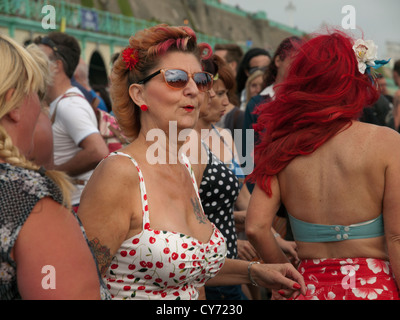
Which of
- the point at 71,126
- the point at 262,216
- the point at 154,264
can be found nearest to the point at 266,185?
the point at 262,216

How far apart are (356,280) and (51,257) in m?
1.56

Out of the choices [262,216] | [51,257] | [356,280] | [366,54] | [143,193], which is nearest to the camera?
[51,257]

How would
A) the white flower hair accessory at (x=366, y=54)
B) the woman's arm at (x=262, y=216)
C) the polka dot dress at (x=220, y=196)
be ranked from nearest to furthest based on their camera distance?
the white flower hair accessory at (x=366, y=54)
the woman's arm at (x=262, y=216)
the polka dot dress at (x=220, y=196)

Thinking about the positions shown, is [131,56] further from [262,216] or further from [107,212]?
[262,216]

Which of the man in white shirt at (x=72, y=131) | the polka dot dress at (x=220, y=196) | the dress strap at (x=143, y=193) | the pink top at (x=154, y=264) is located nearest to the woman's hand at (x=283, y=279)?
the pink top at (x=154, y=264)

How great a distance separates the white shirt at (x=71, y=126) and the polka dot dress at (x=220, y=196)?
1.24 m

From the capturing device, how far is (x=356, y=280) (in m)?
2.57

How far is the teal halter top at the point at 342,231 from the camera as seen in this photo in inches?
101

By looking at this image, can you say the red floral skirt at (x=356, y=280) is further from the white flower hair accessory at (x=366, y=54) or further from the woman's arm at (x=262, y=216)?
the white flower hair accessory at (x=366, y=54)

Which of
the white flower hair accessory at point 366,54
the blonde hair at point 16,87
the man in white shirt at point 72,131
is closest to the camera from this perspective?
the blonde hair at point 16,87

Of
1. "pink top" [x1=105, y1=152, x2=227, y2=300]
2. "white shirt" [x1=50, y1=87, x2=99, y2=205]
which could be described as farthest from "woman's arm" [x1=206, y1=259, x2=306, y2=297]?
"white shirt" [x1=50, y1=87, x2=99, y2=205]

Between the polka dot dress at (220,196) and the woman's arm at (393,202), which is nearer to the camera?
the woman's arm at (393,202)

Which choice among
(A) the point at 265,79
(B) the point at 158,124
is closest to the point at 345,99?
(B) the point at 158,124
